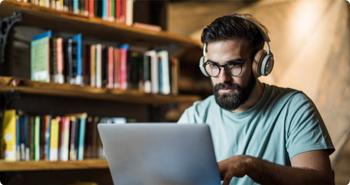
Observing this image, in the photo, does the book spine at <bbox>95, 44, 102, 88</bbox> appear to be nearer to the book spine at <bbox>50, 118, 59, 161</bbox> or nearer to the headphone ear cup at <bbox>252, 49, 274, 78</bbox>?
the book spine at <bbox>50, 118, 59, 161</bbox>

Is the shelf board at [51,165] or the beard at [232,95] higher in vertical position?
the beard at [232,95]

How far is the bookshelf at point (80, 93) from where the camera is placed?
1907 millimetres

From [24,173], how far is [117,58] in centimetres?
61

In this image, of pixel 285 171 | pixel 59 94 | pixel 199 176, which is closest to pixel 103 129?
pixel 199 176

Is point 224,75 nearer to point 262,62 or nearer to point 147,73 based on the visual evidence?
point 262,62

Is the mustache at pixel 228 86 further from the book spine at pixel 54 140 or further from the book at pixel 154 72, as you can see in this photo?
the book at pixel 154 72

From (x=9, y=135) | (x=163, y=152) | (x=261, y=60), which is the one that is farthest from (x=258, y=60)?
(x=9, y=135)

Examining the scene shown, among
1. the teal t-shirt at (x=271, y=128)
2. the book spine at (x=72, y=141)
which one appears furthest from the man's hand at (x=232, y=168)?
the book spine at (x=72, y=141)

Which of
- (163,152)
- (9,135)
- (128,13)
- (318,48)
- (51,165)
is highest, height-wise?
(128,13)

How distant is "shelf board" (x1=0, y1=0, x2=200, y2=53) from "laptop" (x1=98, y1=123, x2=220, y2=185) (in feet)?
2.96

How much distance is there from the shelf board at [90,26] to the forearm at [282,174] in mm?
1097

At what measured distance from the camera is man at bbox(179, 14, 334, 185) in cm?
132

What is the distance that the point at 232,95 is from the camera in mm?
1438

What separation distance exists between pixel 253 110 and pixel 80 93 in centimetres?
89
